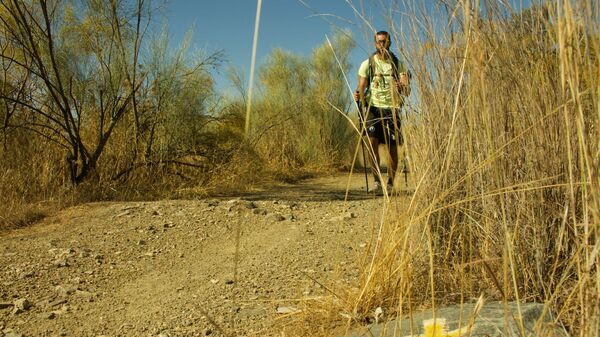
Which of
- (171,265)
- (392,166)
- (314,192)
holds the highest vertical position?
(392,166)

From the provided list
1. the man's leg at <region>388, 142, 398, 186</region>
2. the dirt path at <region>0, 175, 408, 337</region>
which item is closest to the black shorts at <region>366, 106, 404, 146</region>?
the man's leg at <region>388, 142, 398, 186</region>

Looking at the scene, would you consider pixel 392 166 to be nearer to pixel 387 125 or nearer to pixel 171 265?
pixel 171 265

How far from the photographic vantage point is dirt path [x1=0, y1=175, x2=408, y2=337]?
281cm

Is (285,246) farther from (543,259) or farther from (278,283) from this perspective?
(543,259)

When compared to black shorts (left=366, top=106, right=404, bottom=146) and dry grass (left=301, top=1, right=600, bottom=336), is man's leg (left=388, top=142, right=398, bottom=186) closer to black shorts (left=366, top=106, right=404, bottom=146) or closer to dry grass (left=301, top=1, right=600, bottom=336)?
black shorts (left=366, top=106, right=404, bottom=146)

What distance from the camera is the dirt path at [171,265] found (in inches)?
110

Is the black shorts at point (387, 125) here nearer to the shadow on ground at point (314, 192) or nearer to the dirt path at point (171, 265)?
the dirt path at point (171, 265)

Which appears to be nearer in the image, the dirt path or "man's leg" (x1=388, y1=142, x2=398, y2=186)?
the dirt path

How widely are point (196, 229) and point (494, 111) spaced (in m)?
3.11

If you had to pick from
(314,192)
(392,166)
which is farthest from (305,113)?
(392,166)

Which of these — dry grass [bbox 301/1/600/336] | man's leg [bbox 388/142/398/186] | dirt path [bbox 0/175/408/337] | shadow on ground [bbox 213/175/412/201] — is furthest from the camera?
shadow on ground [bbox 213/175/412/201]

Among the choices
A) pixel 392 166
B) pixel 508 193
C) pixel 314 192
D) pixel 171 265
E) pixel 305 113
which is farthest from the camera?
pixel 305 113

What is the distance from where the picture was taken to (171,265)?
387cm

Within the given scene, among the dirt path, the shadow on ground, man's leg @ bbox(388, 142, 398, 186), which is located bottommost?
the dirt path
